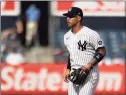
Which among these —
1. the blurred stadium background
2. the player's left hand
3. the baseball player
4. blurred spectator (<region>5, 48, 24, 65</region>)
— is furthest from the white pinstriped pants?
blurred spectator (<region>5, 48, 24, 65</region>)

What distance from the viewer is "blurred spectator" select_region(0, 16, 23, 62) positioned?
14605 mm

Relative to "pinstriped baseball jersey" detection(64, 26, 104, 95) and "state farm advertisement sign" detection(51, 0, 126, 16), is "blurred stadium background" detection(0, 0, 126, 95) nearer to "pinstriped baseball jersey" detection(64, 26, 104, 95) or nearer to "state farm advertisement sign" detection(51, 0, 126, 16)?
"state farm advertisement sign" detection(51, 0, 126, 16)

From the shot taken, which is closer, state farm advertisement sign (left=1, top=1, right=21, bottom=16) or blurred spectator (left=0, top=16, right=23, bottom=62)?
blurred spectator (left=0, top=16, right=23, bottom=62)

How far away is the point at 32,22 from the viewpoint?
598 inches

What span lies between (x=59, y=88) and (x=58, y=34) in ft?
4.88

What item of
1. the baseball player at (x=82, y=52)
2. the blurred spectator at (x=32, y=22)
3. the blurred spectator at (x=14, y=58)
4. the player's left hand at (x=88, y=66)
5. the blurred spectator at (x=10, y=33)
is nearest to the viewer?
the player's left hand at (x=88, y=66)

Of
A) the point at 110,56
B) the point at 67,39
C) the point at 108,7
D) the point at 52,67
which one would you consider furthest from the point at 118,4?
the point at 67,39

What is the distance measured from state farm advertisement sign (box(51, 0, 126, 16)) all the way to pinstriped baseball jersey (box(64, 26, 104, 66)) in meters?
7.92

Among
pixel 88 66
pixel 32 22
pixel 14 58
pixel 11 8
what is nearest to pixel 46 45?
pixel 32 22

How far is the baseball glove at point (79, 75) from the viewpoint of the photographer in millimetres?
7125

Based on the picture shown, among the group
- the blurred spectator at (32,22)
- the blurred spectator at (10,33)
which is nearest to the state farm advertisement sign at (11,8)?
the blurred spectator at (10,33)

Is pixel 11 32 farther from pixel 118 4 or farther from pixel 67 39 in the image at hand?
pixel 67 39

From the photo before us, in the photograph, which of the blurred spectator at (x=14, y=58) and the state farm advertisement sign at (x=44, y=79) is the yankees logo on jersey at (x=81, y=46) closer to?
the state farm advertisement sign at (x=44, y=79)

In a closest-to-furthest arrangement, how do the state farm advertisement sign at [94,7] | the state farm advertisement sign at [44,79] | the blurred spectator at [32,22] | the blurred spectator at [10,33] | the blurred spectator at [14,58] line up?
the state farm advertisement sign at [44,79] → the blurred spectator at [14,58] → the blurred spectator at [10,33] → the blurred spectator at [32,22] → the state farm advertisement sign at [94,7]
